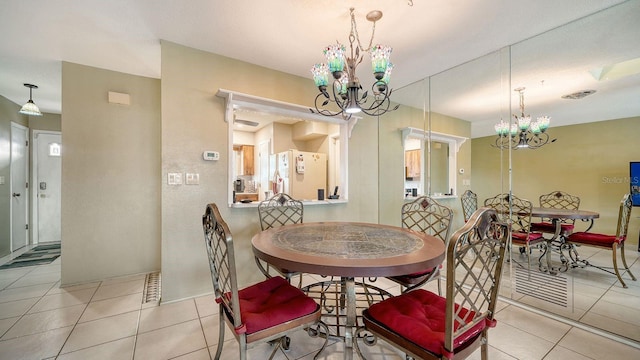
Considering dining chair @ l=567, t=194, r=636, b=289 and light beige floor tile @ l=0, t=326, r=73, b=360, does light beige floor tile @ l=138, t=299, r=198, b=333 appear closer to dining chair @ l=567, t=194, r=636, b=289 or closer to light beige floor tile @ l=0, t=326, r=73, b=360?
light beige floor tile @ l=0, t=326, r=73, b=360

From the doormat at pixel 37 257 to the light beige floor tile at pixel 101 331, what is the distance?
259 cm

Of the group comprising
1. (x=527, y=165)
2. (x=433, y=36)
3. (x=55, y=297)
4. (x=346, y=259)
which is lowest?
(x=55, y=297)

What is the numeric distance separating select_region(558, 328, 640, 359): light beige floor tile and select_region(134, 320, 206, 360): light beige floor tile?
107 inches

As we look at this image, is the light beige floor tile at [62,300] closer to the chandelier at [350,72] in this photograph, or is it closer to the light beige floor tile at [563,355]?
the chandelier at [350,72]

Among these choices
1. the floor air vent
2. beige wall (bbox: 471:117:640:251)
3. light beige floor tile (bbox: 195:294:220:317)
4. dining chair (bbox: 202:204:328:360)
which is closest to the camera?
dining chair (bbox: 202:204:328:360)

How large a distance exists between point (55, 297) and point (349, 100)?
352 cm

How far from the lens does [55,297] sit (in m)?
2.55

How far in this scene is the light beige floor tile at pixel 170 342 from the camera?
1735mm

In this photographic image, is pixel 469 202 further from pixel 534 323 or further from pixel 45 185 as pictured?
pixel 45 185

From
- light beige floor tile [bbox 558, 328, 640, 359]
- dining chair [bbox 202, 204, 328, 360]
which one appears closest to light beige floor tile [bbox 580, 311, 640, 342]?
light beige floor tile [bbox 558, 328, 640, 359]

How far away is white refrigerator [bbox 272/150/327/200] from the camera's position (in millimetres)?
4742

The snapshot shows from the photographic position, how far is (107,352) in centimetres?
175

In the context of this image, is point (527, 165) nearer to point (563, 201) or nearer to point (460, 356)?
point (563, 201)

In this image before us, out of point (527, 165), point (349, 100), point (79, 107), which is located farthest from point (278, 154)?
point (527, 165)
